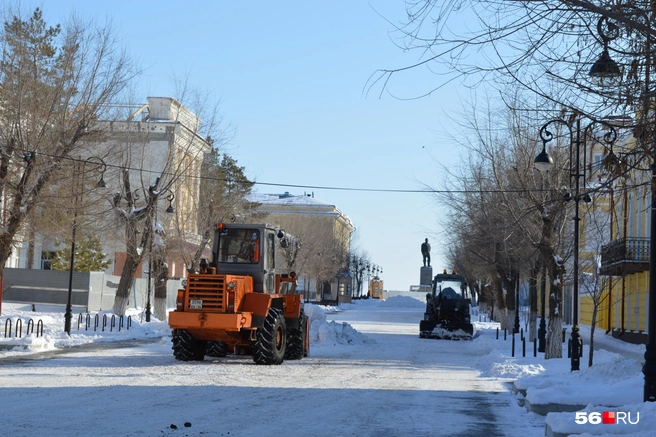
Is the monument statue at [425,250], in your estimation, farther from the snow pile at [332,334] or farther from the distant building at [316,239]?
the snow pile at [332,334]

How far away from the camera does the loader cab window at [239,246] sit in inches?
869

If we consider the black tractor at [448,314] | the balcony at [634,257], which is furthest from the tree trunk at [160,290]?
the balcony at [634,257]

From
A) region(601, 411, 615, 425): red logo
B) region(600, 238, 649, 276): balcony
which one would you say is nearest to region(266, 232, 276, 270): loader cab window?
region(601, 411, 615, 425): red logo

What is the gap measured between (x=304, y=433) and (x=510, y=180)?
18882 millimetres

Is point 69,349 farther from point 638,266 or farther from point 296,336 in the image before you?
point 638,266

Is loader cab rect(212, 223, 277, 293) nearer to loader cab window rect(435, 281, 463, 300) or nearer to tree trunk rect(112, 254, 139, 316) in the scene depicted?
tree trunk rect(112, 254, 139, 316)

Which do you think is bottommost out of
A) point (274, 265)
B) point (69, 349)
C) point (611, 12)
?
point (69, 349)

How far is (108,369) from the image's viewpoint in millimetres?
18578

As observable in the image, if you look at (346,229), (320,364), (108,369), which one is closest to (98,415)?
(108,369)

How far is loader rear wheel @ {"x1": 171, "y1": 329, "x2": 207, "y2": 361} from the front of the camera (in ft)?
69.0

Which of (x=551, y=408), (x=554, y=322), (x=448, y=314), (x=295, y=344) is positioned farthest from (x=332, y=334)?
(x=551, y=408)

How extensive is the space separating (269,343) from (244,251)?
104 inches

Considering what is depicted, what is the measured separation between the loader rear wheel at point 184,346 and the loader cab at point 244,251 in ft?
6.29

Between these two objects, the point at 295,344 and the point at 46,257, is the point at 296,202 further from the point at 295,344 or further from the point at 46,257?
the point at 295,344
